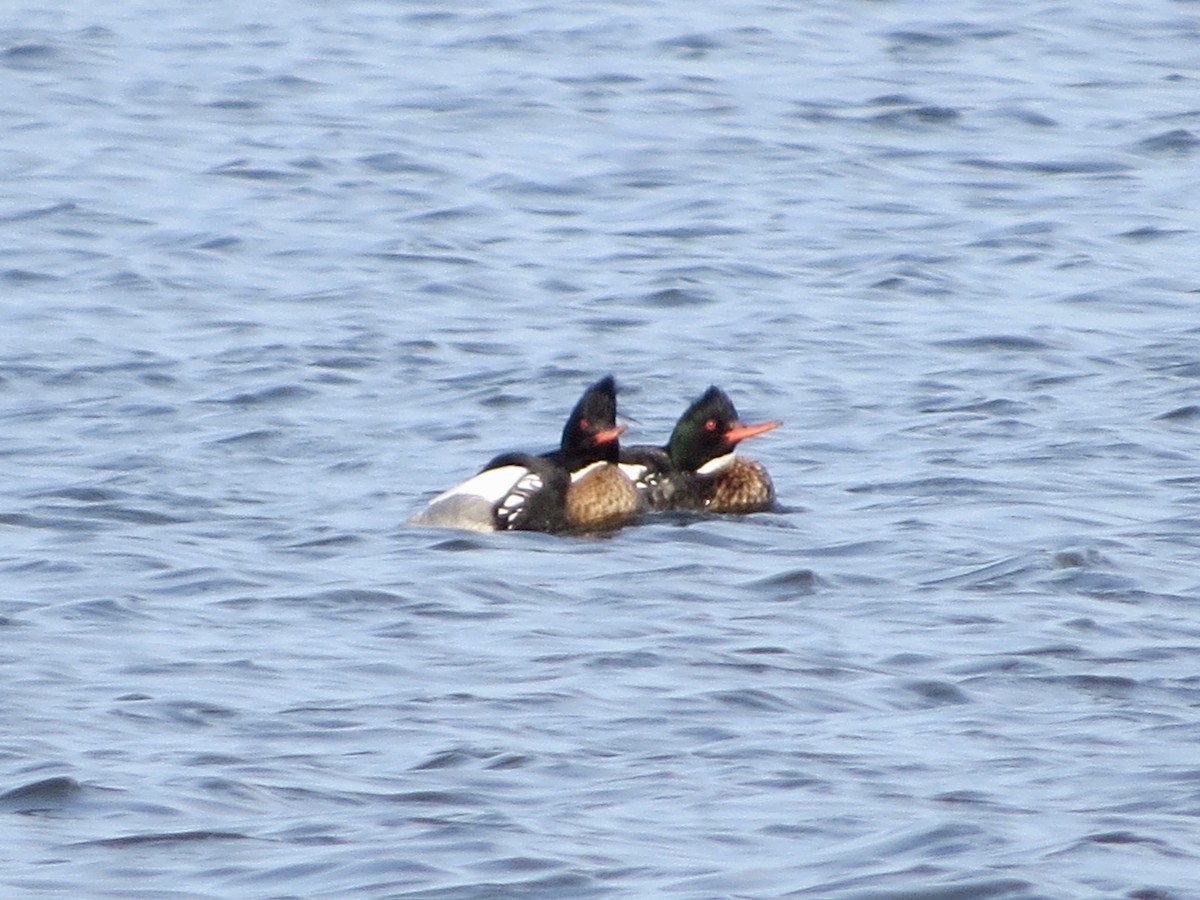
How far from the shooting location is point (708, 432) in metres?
12.7

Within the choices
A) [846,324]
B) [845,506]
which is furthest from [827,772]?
[846,324]

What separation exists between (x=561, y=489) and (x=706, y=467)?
0.90m

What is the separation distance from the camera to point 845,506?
12.0m

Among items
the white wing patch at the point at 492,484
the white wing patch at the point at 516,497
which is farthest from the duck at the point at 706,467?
the white wing patch at the point at 492,484

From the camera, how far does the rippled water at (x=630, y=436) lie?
716cm

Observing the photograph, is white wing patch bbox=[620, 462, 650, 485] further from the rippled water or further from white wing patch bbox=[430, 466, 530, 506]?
white wing patch bbox=[430, 466, 530, 506]

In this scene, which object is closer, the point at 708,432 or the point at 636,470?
the point at 708,432

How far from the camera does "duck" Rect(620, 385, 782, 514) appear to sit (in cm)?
1234

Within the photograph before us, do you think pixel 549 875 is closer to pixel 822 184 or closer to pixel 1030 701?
pixel 1030 701

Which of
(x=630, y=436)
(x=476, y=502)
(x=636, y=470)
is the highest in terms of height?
(x=476, y=502)

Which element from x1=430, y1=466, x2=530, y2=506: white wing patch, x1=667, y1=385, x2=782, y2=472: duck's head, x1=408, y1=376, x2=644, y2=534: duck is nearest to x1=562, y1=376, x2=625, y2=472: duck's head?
x1=408, y1=376, x2=644, y2=534: duck

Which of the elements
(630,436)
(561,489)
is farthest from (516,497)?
(630,436)

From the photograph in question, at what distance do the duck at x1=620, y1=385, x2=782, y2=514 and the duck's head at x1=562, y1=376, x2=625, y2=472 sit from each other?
329 millimetres

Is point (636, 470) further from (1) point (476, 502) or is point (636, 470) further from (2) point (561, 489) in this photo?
(1) point (476, 502)
